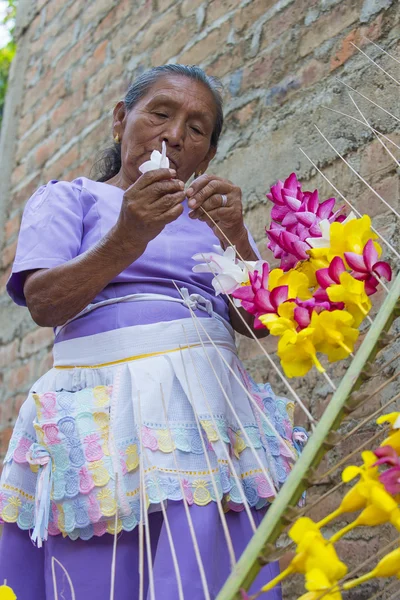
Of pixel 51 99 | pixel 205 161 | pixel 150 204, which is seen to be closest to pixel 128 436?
pixel 150 204

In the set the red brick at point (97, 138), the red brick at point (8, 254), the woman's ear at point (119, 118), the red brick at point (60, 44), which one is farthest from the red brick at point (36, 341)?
the woman's ear at point (119, 118)

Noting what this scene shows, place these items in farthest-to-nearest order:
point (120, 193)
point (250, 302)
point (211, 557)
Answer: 1. point (120, 193)
2. point (211, 557)
3. point (250, 302)

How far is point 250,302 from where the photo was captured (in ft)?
3.07

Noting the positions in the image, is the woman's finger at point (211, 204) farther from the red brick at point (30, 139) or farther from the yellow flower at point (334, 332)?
the red brick at point (30, 139)

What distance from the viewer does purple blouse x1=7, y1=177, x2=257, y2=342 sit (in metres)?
1.43

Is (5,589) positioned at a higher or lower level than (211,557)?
higher

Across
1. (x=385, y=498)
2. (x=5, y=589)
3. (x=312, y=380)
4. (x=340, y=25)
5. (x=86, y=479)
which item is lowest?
(x=312, y=380)

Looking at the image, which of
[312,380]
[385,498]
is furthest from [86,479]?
[312,380]

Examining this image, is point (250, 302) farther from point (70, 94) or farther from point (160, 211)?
point (70, 94)

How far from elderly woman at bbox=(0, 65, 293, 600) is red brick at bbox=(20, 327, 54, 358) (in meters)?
1.90

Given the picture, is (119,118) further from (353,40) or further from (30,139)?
(30,139)

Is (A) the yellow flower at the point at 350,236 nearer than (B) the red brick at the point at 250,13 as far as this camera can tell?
Yes

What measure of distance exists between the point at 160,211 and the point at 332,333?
52 centimetres

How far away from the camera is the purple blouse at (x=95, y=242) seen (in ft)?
4.69
